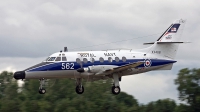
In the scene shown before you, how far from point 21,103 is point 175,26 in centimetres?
4242

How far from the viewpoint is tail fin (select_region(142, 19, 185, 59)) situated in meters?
43.8

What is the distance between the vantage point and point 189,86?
78.6 m

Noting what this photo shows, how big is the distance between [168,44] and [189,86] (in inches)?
1399

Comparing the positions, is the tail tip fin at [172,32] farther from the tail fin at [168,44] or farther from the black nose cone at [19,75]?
the black nose cone at [19,75]

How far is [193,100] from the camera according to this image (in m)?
79.6

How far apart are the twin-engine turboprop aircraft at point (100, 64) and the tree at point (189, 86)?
3509cm

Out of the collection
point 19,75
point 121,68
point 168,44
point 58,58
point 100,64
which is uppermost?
point 168,44

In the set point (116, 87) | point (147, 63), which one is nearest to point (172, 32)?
point (147, 63)

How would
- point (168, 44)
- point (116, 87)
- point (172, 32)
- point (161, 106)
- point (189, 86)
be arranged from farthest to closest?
1. point (161, 106)
2. point (189, 86)
3. point (172, 32)
4. point (168, 44)
5. point (116, 87)

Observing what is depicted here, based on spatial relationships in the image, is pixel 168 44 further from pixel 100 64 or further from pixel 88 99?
pixel 88 99

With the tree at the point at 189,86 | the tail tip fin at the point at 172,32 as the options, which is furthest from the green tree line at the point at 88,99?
the tail tip fin at the point at 172,32

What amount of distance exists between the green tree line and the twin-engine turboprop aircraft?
30.8 m

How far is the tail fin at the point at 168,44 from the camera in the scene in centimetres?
4381

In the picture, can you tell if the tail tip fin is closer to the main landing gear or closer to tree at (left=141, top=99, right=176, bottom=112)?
the main landing gear
